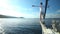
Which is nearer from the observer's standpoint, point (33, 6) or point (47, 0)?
point (47, 0)

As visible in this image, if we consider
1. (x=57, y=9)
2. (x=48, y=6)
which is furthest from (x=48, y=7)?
(x=57, y=9)

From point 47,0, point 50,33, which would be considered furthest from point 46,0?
point 50,33

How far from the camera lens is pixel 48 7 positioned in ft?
35.5

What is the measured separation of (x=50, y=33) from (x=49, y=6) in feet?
23.5

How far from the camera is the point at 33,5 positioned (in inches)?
412

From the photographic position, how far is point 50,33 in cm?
371

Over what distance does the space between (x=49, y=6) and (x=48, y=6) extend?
0.34ft

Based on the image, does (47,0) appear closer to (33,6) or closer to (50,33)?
(33,6)

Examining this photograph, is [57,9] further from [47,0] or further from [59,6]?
[47,0]

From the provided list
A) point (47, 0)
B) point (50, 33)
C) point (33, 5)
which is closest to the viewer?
point (50, 33)

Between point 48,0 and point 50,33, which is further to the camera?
point 48,0

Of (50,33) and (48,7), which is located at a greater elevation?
(48,7)

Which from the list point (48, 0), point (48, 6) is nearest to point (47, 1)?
point (48, 0)

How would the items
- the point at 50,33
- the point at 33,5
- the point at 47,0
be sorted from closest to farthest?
the point at 50,33
the point at 47,0
the point at 33,5
